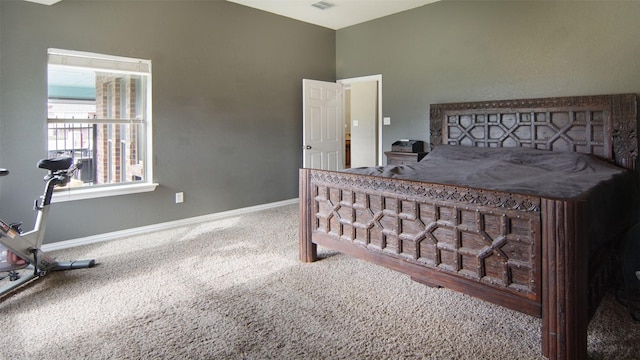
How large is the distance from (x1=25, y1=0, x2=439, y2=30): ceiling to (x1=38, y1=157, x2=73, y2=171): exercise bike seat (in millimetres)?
2999

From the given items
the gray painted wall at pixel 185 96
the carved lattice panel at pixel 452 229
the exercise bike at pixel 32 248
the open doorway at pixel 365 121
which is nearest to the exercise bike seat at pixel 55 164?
the exercise bike at pixel 32 248

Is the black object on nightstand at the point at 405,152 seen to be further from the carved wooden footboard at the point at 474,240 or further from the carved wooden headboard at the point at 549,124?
the carved wooden footboard at the point at 474,240

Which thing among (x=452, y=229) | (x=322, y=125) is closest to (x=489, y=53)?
(x=322, y=125)

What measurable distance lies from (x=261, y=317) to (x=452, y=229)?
1.28 m

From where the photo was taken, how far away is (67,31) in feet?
12.3

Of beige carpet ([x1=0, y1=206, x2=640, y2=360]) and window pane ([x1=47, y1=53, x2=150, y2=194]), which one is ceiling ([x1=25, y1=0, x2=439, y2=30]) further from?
beige carpet ([x1=0, y1=206, x2=640, y2=360])

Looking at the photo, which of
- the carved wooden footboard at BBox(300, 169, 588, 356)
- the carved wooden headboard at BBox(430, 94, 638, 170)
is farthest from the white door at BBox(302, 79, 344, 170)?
the carved wooden footboard at BBox(300, 169, 588, 356)

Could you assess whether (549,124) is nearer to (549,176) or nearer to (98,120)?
(549,176)

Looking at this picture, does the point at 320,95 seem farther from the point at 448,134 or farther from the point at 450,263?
the point at 450,263

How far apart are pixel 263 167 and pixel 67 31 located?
2.78 m

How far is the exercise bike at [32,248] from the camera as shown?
9.21ft

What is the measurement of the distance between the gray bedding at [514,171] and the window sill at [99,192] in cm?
253

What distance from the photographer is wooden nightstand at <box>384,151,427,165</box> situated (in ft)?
16.7

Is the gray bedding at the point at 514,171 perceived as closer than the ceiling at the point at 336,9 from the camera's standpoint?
Yes
